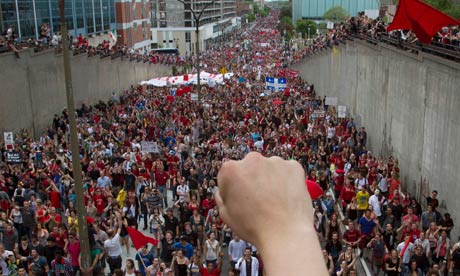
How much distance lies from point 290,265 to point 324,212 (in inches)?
477

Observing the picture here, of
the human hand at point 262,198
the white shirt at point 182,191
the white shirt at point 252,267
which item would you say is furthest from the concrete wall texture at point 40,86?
the human hand at point 262,198

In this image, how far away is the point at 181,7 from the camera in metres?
128

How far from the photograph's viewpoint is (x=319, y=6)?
14650cm

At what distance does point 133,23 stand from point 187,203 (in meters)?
70.8

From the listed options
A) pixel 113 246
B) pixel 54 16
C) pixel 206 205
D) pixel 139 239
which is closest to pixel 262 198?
pixel 139 239

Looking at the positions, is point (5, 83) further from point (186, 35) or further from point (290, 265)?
point (186, 35)

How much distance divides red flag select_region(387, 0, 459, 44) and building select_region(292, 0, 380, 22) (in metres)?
125

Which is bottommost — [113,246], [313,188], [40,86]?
[113,246]

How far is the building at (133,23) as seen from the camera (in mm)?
74688

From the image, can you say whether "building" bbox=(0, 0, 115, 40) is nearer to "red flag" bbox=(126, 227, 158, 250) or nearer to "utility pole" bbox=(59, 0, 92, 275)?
"utility pole" bbox=(59, 0, 92, 275)

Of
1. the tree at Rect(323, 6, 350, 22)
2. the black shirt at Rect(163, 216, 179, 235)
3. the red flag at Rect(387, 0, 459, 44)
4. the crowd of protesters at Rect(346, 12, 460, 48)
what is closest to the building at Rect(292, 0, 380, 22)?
the tree at Rect(323, 6, 350, 22)

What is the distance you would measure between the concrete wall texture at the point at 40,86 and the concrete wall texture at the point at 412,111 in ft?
47.3

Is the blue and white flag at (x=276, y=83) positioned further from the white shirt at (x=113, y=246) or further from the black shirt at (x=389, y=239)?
the white shirt at (x=113, y=246)

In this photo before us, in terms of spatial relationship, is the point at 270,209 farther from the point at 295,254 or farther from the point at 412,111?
the point at 412,111
